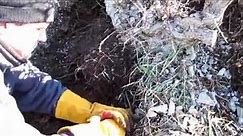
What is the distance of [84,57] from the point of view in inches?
82.4

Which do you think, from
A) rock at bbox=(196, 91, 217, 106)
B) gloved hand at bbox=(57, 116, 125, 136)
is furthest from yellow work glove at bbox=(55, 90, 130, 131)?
rock at bbox=(196, 91, 217, 106)

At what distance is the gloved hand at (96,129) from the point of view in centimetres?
183

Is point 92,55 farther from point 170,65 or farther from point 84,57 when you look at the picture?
point 170,65

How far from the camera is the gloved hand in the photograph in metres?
1.83

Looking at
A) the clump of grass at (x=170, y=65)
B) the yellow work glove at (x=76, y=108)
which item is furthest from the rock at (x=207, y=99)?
the yellow work glove at (x=76, y=108)

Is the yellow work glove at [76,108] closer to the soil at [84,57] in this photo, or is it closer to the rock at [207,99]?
the soil at [84,57]

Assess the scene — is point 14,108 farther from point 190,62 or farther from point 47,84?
point 190,62

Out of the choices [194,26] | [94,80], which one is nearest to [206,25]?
[194,26]

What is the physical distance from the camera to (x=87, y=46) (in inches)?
83.8

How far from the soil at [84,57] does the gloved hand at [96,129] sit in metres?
0.13

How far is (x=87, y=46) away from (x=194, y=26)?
0.39 metres

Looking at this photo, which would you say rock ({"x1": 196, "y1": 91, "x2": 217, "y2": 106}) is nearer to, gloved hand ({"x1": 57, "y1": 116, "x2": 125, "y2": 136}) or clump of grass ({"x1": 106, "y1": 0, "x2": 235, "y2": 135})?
clump of grass ({"x1": 106, "y1": 0, "x2": 235, "y2": 135})

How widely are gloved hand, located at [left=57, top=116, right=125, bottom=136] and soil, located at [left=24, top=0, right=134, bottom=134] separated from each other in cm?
13

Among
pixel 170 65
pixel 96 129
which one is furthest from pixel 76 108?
pixel 170 65
